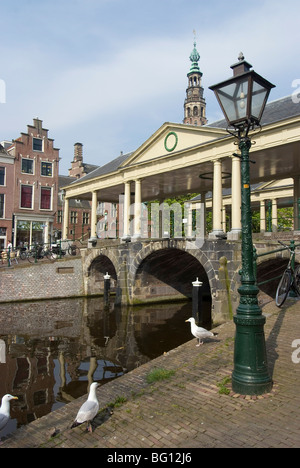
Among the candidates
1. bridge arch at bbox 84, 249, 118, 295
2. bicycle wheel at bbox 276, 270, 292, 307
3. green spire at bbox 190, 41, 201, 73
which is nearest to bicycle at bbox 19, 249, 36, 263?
bridge arch at bbox 84, 249, 118, 295

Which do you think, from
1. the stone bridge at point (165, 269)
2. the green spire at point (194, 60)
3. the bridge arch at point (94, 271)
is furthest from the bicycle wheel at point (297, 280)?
the green spire at point (194, 60)

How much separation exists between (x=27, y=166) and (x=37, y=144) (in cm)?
240

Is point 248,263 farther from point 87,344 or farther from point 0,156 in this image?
point 0,156

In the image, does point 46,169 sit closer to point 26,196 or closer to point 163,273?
point 26,196

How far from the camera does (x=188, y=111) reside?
76750mm

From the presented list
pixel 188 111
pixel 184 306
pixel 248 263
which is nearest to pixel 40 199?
pixel 184 306

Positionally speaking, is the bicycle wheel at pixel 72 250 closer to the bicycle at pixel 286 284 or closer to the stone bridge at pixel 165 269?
the stone bridge at pixel 165 269

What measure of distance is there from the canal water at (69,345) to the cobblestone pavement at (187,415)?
67.9 inches

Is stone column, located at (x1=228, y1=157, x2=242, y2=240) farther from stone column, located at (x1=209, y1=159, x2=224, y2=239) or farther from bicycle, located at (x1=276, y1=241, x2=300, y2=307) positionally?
bicycle, located at (x1=276, y1=241, x2=300, y2=307)

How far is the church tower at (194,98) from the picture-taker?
247 feet

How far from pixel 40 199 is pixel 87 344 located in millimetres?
22692

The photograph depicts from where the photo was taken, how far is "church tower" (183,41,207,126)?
75438mm

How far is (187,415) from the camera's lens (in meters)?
4.27

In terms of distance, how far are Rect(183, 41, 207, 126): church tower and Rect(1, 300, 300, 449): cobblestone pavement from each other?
244ft
